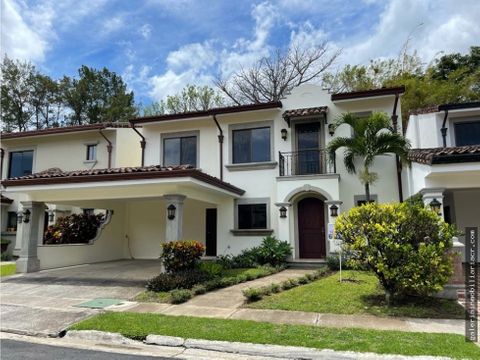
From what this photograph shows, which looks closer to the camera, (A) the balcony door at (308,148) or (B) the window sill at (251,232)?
(B) the window sill at (251,232)

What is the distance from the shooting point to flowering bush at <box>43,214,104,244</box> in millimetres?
14883

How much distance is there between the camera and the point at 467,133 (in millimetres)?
13266

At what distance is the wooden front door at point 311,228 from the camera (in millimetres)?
13750

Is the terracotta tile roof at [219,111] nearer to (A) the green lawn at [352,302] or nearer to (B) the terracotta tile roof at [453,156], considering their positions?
(B) the terracotta tile roof at [453,156]

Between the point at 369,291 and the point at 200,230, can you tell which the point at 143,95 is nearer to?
the point at 200,230

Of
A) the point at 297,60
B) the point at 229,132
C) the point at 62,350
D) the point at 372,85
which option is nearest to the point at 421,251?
the point at 62,350

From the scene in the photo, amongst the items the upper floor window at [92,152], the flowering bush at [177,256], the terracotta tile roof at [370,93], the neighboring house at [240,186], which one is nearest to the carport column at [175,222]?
the flowering bush at [177,256]

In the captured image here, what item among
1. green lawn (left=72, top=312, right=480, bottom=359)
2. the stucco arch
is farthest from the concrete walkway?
the stucco arch

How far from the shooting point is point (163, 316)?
6.99 m

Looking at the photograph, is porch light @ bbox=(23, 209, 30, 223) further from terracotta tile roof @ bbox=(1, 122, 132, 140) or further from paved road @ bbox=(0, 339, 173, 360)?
paved road @ bbox=(0, 339, 173, 360)

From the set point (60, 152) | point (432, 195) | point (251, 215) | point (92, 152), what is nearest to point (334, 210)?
point (251, 215)

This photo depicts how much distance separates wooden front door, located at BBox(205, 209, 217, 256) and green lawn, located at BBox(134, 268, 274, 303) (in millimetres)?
2979

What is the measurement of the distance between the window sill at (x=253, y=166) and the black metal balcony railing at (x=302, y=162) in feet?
1.27

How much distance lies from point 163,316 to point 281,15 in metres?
12.6
